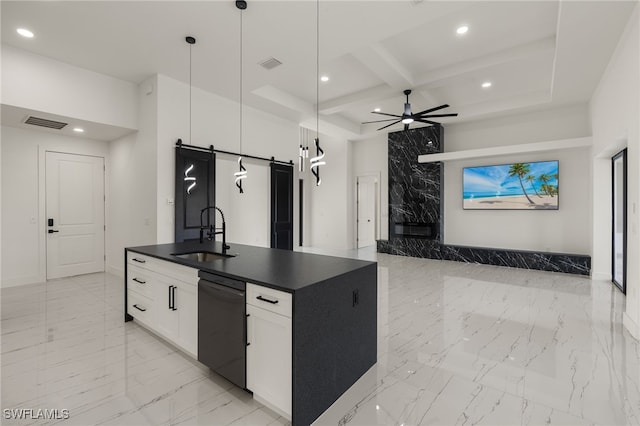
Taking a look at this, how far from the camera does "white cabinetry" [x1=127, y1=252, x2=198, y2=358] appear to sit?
96.8 inches

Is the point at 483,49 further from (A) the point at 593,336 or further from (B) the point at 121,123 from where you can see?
(B) the point at 121,123

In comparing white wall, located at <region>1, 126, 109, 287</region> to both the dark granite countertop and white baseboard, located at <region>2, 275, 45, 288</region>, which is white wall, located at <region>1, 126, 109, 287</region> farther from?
the dark granite countertop

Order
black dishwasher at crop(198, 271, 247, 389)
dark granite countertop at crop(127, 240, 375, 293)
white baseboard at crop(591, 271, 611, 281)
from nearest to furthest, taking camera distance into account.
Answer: dark granite countertop at crop(127, 240, 375, 293) → black dishwasher at crop(198, 271, 247, 389) → white baseboard at crop(591, 271, 611, 281)

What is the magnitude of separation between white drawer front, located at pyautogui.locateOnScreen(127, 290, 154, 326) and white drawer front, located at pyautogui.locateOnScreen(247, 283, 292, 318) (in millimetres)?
1610

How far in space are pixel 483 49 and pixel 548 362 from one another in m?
4.09

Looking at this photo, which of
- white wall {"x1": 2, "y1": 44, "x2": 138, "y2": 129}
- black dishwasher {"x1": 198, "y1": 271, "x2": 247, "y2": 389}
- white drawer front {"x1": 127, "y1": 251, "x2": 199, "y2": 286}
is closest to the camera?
black dishwasher {"x1": 198, "y1": 271, "x2": 247, "y2": 389}

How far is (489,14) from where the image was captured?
361 cm

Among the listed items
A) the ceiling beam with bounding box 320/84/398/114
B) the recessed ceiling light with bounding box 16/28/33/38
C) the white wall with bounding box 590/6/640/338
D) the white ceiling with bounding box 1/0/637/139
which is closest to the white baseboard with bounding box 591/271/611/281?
the white wall with bounding box 590/6/640/338

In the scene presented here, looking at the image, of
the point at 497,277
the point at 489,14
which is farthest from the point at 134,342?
the point at 497,277

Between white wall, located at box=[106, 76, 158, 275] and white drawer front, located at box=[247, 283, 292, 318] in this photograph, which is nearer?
white drawer front, located at box=[247, 283, 292, 318]

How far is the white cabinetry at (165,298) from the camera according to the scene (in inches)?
96.8

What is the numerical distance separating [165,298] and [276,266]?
120 centimetres

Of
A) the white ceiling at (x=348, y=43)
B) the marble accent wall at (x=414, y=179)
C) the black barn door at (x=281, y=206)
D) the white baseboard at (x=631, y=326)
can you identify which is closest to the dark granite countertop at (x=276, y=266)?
the white ceiling at (x=348, y=43)

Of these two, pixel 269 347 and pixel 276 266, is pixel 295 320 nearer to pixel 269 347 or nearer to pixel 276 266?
pixel 269 347
